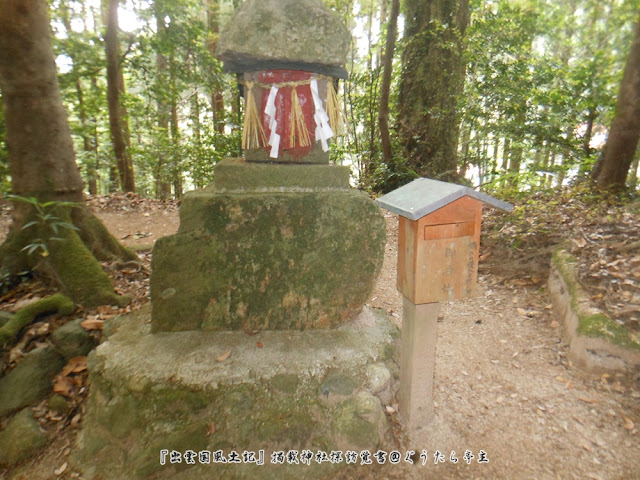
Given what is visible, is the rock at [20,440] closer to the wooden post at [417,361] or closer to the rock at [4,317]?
the rock at [4,317]

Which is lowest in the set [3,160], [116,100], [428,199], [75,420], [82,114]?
[75,420]

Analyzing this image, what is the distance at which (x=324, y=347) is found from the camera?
8.80ft

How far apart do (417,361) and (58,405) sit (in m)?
2.73

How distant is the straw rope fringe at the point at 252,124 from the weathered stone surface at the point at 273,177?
181mm

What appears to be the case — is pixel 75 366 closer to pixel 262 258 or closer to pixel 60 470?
pixel 60 470

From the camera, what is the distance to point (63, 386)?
2.89 m

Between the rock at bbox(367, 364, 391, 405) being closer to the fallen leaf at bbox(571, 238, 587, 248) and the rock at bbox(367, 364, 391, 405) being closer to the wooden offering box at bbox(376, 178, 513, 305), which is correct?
the wooden offering box at bbox(376, 178, 513, 305)

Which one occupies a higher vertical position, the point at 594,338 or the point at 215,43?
the point at 215,43

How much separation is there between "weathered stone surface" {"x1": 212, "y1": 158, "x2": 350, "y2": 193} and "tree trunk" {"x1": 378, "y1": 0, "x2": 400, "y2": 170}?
4967 mm

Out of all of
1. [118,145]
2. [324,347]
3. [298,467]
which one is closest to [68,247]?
[324,347]

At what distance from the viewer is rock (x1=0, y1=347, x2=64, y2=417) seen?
9.11ft

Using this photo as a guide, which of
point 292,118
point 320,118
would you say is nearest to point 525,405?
point 320,118

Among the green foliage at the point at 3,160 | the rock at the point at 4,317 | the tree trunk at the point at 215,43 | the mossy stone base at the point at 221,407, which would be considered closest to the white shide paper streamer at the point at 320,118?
the mossy stone base at the point at 221,407

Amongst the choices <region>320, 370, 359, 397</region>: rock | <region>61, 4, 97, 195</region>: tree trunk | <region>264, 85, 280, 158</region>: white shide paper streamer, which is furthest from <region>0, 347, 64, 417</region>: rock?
<region>61, 4, 97, 195</region>: tree trunk
